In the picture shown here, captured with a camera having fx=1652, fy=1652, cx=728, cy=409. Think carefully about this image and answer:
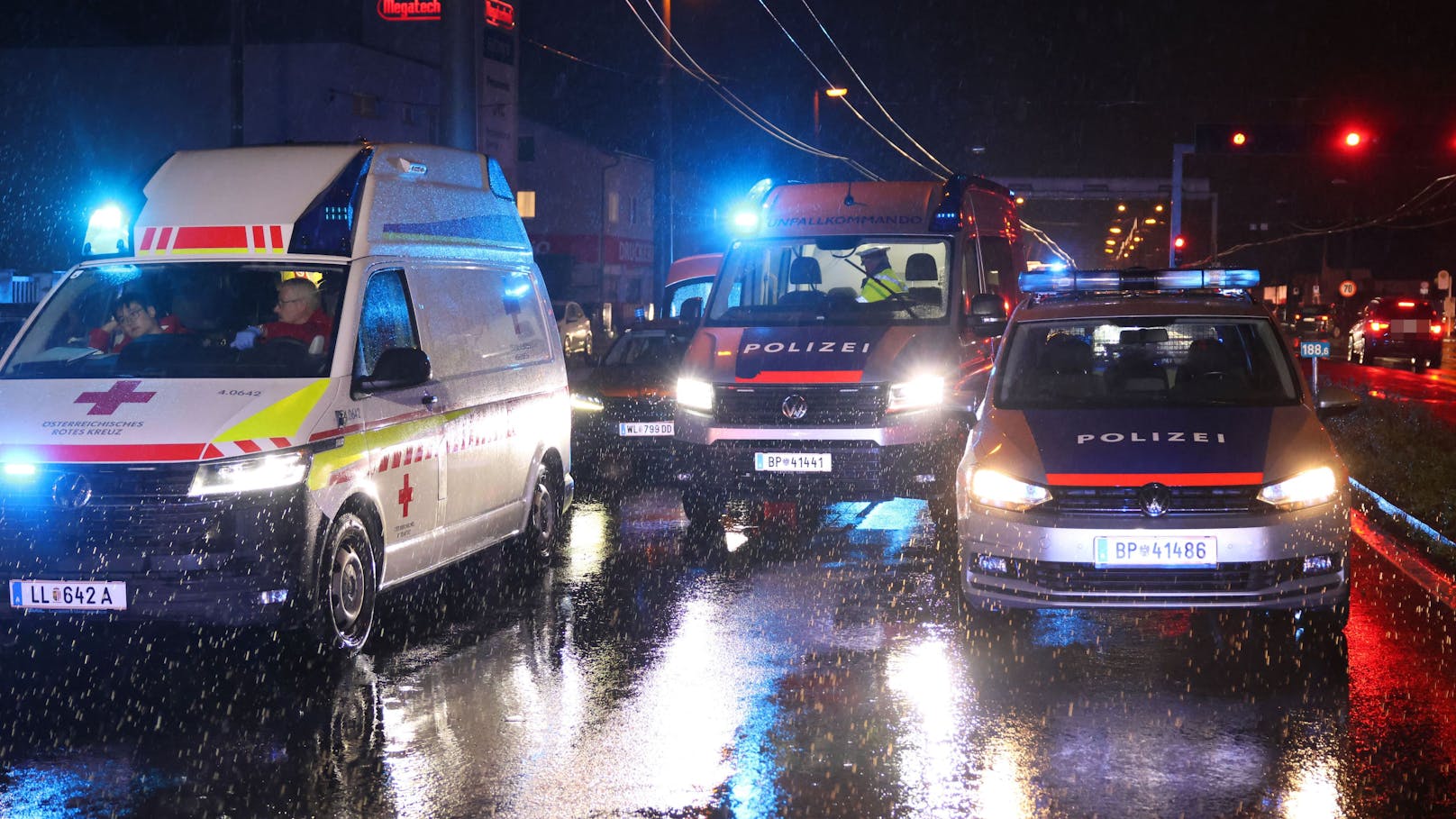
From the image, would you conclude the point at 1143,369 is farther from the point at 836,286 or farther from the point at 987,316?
the point at 836,286

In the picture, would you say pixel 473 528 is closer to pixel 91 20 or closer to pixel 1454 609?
pixel 1454 609

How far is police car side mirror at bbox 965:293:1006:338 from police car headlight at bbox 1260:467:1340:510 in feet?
14.0

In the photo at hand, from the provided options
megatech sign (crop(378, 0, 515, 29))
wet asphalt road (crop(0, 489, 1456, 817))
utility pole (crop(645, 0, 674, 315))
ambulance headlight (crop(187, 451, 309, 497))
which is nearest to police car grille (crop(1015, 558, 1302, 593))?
wet asphalt road (crop(0, 489, 1456, 817))

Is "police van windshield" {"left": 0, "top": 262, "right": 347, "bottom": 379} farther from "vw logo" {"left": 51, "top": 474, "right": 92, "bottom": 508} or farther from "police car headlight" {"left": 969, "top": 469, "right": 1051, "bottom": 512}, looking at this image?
"police car headlight" {"left": 969, "top": 469, "right": 1051, "bottom": 512}

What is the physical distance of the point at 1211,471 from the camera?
7.54 metres

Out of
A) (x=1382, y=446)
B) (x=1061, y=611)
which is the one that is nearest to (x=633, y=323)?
(x=1382, y=446)

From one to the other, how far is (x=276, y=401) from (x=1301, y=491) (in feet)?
15.2

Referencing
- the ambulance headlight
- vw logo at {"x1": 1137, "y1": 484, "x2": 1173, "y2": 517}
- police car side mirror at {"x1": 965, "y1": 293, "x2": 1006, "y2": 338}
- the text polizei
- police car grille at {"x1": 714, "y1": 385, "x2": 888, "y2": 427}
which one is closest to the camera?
the ambulance headlight

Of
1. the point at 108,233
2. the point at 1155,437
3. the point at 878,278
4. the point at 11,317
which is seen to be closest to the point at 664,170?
the point at 11,317

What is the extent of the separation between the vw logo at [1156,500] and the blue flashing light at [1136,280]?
255cm

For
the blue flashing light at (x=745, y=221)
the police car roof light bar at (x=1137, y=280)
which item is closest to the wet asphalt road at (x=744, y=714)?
the police car roof light bar at (x=1137, y=280)

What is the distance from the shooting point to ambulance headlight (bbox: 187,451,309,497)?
705cm

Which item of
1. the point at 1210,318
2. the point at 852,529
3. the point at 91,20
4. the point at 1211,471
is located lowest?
the point at 852,529

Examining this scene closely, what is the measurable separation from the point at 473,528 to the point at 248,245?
1.96 metres
